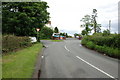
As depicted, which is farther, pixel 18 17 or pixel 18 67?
pixel 18 17

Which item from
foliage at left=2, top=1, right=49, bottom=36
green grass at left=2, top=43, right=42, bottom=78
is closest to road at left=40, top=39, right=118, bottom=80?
green grass at left=2, top=43, right=42, bottom=78

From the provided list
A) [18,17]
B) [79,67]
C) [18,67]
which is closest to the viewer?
[18,67]

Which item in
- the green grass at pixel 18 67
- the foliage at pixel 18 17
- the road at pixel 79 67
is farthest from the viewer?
the foliage at pixel 18 17

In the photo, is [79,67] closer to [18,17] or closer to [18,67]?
[18,67]

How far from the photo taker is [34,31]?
98.4 feet

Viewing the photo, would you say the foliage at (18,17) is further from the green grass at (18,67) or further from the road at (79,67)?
the green grass at (18,67)

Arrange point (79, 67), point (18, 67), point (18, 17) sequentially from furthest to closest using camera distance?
1. point (18, 17)
2. point (79, 67)
3. point (18, 67)

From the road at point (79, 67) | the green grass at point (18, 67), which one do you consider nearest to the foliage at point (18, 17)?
the road at point (79, 67)

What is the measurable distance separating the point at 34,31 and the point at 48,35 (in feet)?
146

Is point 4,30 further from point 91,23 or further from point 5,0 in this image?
point 91,23

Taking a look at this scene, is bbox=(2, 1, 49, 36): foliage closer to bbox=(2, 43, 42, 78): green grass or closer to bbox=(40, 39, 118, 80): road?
bbox=(40, 39, 118, 80): road

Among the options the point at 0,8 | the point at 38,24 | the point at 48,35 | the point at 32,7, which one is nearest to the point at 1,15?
the point at 0,8

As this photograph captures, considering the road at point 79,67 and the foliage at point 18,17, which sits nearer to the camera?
the road at point 79,67

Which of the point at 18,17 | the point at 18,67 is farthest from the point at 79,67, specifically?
the point at 18,17
